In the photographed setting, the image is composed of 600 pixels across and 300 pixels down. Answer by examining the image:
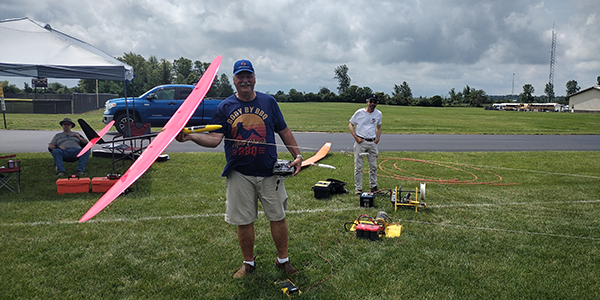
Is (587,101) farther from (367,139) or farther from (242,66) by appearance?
(242,66)

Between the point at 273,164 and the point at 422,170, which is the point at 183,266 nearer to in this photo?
the point at 273,164

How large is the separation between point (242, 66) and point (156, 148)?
3.60 ft

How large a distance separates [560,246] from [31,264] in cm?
615

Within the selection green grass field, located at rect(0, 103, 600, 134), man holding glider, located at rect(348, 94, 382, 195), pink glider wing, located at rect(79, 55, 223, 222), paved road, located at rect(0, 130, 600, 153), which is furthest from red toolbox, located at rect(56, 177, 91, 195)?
green grass field, located at rect(0, 103, 600, 134)

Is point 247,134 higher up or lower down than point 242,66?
lower down

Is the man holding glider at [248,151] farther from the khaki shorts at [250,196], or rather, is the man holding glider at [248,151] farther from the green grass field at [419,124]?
the green grass field at [419,124]

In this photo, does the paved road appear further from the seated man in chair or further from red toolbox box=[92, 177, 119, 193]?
red toolbox box=[92, 177, 119, 193]

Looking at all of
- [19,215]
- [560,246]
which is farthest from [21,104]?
[560,246]

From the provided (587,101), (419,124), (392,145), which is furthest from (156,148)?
(587,101)

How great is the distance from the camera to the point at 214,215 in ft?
17.7

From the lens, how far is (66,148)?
8.13 m

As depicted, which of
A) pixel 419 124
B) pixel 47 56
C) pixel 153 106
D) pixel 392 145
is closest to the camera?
pixel 47 56

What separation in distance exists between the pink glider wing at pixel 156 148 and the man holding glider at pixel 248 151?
204mm

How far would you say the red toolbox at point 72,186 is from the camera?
6.36 meters
